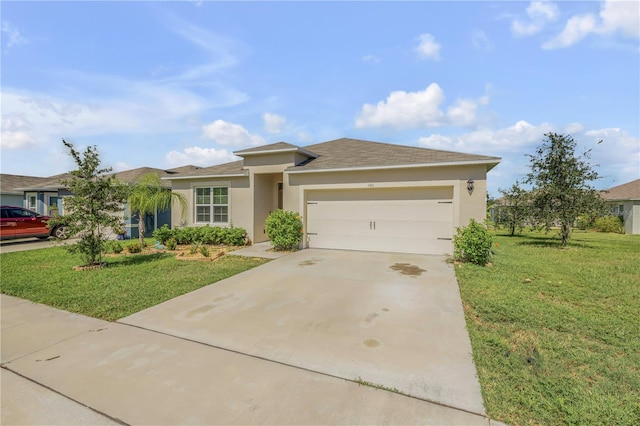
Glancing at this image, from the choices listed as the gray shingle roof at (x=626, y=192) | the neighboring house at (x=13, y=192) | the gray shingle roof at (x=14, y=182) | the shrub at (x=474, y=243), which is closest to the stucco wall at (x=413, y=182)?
the shrub at (x=474, y=243)

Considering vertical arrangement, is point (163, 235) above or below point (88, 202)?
below

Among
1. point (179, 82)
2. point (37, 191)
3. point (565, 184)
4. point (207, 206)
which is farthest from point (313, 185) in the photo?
point (37, 191)

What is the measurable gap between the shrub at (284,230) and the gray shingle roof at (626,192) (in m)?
24.3

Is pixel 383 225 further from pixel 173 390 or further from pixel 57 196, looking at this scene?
pixel 57 196

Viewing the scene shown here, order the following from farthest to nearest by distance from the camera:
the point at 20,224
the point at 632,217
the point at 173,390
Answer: the point at 632,217 → the point at 20,224 → the point at 173,390

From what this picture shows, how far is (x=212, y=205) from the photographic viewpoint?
1259cm

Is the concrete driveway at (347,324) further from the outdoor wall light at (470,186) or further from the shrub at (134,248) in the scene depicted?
the shrub at (134,248)

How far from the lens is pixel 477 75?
9.38 metres

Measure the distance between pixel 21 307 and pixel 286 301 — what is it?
189 inches

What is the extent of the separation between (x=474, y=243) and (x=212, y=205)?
10474 millimetres

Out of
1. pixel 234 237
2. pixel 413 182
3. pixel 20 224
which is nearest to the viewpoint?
pixel 413 182

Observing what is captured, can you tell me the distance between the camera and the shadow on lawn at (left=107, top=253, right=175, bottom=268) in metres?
8.56

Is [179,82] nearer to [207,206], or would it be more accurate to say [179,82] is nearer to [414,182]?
[207,206]

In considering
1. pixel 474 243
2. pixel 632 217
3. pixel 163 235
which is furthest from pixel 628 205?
pixel 163 235
